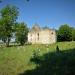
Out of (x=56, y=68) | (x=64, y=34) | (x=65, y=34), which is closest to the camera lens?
(x=56, y=68)

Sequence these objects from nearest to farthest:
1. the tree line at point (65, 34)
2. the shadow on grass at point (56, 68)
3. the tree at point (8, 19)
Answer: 1. the shadow on grass at point (56, 68)
2. the tree at point (8, 19)
3. the tree line at point (65, 34)

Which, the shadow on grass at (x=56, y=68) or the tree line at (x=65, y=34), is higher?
the tree line at (x=65, y=34)

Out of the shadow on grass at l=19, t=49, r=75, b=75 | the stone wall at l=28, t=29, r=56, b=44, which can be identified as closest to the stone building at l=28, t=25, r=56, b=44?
the stone wall at l=28, t=29, r=56, b=44

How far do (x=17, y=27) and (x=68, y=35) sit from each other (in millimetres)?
39998

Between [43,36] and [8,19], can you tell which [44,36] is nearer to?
[43,36]

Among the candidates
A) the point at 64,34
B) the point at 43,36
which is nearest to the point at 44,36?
the point at 43,36

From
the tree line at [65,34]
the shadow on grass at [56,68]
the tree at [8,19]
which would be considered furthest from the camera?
the tree line at [65,34]

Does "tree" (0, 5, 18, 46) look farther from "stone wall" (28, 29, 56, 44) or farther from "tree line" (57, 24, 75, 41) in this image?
"tree line" (57, 24, 75, 41)

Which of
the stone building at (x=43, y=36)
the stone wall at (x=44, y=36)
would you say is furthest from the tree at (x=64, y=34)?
the stone wall at (x=44, y=36)

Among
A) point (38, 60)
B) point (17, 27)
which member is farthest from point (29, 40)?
point (38, 60)

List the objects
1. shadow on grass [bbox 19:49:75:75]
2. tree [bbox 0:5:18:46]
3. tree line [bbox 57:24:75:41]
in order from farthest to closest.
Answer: tree line [bbox 57:24:75:41]
tree [bbox 0:5:18:46]
shadow on grass [bbox 19:49:75:75]

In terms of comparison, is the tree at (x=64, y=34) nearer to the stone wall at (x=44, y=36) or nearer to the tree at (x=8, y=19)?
the stone wall at (x=44, y=36)

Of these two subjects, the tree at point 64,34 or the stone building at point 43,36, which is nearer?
the stone building at point 43,36

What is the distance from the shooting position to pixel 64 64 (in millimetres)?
18125
